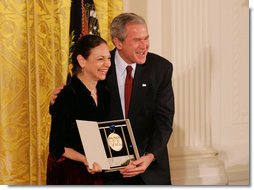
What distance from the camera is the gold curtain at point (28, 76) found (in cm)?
235

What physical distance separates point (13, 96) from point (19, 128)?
5.5 inches

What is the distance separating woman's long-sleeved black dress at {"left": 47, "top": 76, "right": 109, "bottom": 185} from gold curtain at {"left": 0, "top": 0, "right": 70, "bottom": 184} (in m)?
0.05

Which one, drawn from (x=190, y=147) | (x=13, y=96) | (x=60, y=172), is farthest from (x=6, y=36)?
(x=190, y=147)

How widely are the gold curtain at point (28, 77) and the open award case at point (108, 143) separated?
199 mm

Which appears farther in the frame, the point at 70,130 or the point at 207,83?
the point at 207,83

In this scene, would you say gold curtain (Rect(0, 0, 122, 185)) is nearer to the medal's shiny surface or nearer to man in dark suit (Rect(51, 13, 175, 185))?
man in dark suit (Rect(51, 13, 175, 185))

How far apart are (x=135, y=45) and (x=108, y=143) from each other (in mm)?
440

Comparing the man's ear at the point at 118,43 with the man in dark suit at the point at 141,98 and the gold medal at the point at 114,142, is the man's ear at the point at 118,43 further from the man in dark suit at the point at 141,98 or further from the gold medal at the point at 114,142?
the gold medal at the point at 114,142

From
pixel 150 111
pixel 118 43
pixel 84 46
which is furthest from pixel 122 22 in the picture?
pixel 150 111

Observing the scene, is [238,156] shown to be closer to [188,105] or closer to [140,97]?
[188,105]

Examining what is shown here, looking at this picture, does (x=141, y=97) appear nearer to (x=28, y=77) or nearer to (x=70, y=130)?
(x=70, y=130)

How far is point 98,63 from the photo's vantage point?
237cm

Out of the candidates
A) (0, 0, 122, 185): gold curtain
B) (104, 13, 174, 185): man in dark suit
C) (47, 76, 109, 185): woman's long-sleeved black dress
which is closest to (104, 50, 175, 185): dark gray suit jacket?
(104, 13, 174, 185): man in dark suit

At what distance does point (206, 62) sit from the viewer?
2.52m
